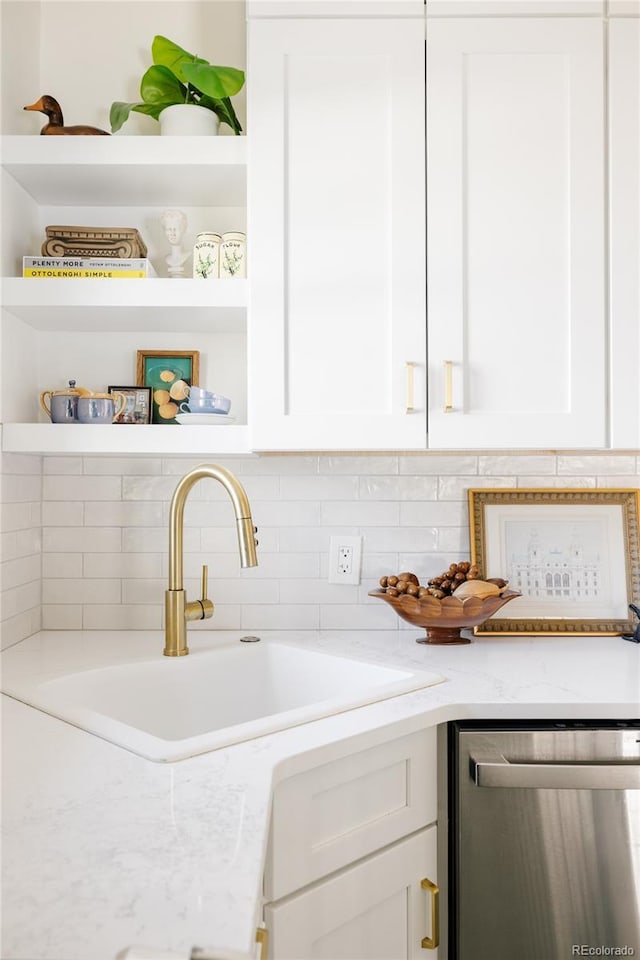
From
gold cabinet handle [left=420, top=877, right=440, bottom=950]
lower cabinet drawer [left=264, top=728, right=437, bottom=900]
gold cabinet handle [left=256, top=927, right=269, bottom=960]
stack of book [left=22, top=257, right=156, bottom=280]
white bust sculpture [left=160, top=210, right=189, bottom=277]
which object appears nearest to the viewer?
gold cabinet handle [left=256, top=927, right=269, bottom=960]

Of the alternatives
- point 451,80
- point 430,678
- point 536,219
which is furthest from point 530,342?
point 430,678

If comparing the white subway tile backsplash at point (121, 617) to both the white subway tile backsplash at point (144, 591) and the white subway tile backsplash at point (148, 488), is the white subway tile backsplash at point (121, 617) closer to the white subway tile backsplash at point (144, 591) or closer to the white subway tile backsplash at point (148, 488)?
the white subway tile backsplash at point (144, 591)

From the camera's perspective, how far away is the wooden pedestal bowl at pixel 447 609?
1.64m

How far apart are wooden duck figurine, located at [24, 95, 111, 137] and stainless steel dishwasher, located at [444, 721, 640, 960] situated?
155cm

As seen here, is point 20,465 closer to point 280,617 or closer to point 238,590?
point 238,590

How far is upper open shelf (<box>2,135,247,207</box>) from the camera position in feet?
5.34

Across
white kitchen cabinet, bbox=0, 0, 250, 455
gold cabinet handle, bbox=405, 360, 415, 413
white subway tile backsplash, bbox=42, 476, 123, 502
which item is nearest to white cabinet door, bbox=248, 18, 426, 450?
gold cabinet handle, bbox=405, 360, 415, 413

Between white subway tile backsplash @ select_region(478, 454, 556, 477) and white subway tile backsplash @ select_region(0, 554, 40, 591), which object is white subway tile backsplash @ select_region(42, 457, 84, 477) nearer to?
white subway tile backsplash @ select_region(0, 554, 40, 591)

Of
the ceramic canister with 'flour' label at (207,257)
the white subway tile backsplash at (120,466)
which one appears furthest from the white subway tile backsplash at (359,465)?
the ceramic canister with 'flour' label at (207,257)

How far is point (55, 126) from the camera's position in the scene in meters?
1.70

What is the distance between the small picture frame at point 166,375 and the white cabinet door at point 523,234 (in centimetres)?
64

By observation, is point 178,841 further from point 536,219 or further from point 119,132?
point 119,132

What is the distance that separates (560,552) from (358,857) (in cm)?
103

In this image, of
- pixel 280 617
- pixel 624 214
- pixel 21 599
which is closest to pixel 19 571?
pixel 21 599
